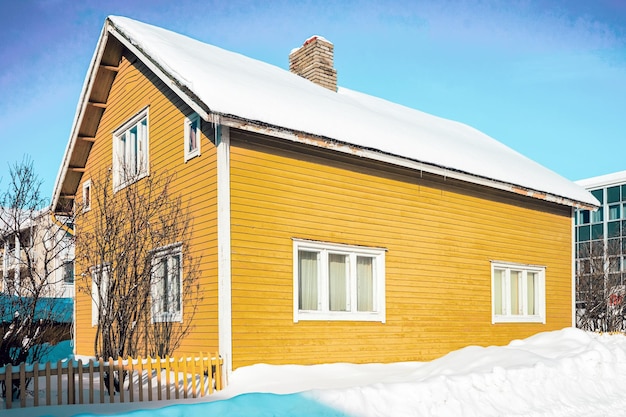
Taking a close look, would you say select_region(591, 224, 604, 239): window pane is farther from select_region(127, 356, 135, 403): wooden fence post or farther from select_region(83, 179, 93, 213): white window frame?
select_region(127, 356, 135, 403): wooden fence post

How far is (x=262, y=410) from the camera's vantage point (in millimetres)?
9156

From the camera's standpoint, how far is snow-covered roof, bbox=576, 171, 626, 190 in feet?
189

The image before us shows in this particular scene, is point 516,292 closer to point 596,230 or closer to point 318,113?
point 318,113

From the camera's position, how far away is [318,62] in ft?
66.9

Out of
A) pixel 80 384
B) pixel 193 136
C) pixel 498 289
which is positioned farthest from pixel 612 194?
pixel 80 384

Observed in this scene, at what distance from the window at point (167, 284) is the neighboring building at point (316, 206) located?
0.64ft

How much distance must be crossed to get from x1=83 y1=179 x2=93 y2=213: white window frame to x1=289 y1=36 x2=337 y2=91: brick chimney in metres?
7.01

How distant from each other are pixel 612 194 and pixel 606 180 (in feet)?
4.20

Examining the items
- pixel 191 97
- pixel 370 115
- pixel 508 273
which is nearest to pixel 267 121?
pixel 191 97

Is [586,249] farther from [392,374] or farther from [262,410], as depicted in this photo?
[262,410]

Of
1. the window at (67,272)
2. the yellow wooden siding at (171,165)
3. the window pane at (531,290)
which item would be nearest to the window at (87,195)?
the yellow wooden siding at (171,165)

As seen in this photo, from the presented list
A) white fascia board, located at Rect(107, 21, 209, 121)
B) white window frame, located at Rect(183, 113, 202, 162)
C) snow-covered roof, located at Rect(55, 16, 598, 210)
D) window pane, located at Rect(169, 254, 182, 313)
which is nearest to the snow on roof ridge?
snow-covered roof, located at Rect(55, 16, 598, 210)

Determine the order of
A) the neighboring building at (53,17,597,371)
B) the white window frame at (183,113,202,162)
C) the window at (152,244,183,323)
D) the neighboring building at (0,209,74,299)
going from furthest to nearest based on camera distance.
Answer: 1. the window at (152,244,183,323)
2. the white window frame at (183,113,202,162)
3. the neighboring building at (53,17,597,371)
4. the neighboring building at (0,209,74,299)

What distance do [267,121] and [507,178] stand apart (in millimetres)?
8188
